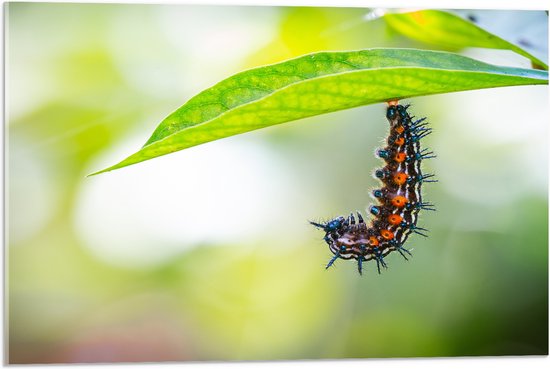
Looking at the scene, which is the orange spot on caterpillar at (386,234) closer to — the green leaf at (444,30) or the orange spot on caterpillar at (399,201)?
the orange spot on caterpillar at (399,201)

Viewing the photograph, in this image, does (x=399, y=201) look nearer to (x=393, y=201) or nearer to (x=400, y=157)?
(x=393, y=201)

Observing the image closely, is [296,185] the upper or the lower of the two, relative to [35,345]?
upper

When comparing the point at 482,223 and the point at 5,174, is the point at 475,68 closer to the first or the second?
the point at 5,174

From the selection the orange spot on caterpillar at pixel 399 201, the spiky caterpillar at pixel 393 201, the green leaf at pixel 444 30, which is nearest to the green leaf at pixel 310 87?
the green leaf at pixel 444 30

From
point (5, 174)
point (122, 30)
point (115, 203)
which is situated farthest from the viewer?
point (115, 203)

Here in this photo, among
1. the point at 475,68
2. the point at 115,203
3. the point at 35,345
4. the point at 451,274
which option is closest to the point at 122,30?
the point at 115,203

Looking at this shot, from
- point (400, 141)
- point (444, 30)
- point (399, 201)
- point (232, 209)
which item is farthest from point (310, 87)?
point (232, 209)
